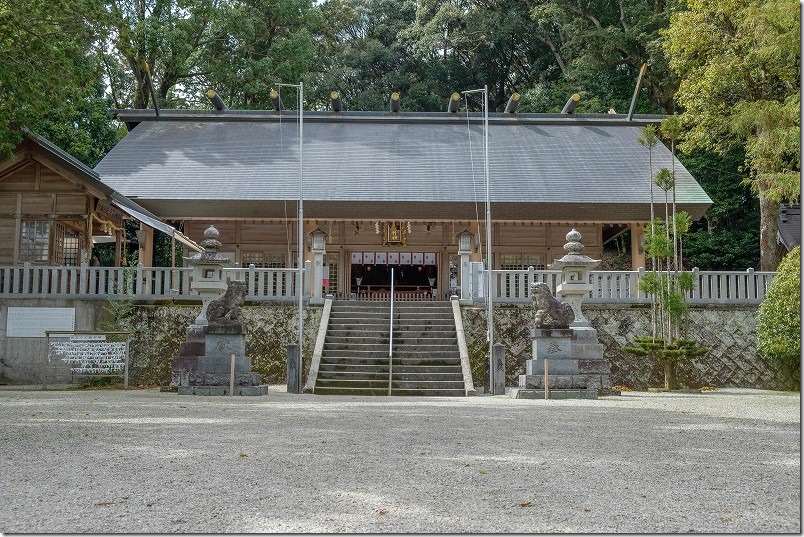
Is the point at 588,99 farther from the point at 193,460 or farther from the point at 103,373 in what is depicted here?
the point at 193,460

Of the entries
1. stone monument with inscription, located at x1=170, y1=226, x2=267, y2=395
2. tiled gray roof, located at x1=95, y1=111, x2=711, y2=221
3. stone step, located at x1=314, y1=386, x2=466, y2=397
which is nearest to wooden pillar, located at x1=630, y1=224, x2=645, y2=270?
tiled gray roof, located at x1=95, y1=111, x2=711, y2=221

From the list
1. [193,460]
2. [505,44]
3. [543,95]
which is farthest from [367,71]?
[193,460]

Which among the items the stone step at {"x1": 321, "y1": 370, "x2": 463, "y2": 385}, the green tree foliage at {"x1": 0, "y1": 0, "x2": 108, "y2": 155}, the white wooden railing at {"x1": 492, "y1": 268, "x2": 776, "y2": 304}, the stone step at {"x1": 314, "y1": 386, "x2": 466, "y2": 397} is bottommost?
the stone step at {"x1": 314, "y1": 386, "x2": 466, "y2": 397}

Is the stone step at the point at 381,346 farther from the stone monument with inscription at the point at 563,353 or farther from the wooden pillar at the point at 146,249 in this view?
the wooden pillar at the point at 146,249

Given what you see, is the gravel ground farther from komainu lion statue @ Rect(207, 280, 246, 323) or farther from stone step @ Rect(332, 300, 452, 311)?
stone step @ Rect(332, 300, 452, 311)

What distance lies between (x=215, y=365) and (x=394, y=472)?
7892mm

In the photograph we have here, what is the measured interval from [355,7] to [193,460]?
34184 millimetres

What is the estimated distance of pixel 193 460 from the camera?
5.25 metres

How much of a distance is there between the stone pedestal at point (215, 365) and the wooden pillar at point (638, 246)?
10091 millimetres

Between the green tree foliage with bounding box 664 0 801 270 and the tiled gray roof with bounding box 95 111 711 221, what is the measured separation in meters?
2.01

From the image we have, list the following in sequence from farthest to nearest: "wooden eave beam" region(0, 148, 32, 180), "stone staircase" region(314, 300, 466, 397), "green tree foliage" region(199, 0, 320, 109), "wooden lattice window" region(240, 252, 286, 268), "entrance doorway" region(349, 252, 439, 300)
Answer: "green tree foliage" region(199, 0, 320, 109) < "entrance doorway" region(349, 252, 439, 300) < "wooden lattice window" region(240, 252, 286, 268) < "wooden eave beam" region(0, 148, 32, 180) < "stone staircase" region(314, 300, 466, 397)

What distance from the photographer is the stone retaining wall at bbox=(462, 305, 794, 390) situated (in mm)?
15406

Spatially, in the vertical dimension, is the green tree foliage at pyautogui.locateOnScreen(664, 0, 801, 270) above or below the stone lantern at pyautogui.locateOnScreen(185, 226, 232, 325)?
above

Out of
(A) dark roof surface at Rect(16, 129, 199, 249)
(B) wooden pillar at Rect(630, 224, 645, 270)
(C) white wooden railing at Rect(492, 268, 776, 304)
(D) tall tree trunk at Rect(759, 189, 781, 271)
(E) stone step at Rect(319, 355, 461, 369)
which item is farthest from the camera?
(D) tall tree trunk at Rect(759, 189, 781, 271)
